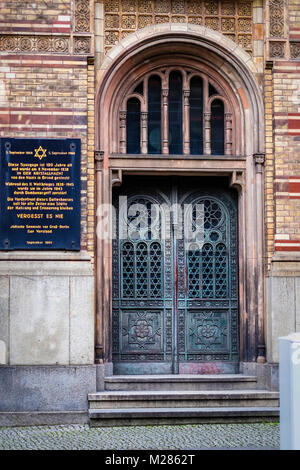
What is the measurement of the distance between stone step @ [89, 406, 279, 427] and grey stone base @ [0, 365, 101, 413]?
1.38 ft

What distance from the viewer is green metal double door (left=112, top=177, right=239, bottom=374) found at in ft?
37.7

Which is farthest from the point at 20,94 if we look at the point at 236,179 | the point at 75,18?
the point at 236,179

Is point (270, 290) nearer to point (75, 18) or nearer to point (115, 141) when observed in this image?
point (115, 141)

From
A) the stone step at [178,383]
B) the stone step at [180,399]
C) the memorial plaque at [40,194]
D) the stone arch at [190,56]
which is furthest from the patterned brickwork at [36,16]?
the stone step at [180,399]

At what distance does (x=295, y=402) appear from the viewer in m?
5.90

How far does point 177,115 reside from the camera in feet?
38.2

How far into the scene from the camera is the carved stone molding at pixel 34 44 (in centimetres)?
1093

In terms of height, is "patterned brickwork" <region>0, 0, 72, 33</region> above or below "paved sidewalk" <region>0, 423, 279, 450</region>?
Answer: above

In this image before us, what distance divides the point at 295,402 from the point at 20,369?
18.0 feet

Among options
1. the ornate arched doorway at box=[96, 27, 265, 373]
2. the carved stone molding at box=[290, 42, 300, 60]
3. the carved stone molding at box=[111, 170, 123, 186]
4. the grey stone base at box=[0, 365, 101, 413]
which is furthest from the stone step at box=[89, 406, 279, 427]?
the carved stone molding at box=[290, 42, 300, 60]

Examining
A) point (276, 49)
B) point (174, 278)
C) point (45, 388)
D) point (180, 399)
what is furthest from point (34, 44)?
point (180, 399)

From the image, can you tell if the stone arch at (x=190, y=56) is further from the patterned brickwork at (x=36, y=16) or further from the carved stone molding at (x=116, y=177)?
the patterned brickwork at (x=36, y=16)

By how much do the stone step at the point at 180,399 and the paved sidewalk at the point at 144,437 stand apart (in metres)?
0.43

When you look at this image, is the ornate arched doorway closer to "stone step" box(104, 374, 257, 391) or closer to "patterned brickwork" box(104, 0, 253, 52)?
"patterned brickwork" box(104, 0, 253, 52)
